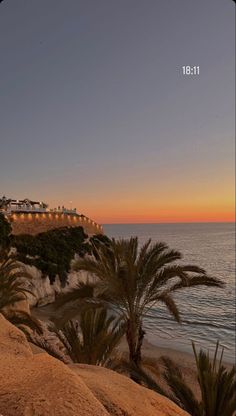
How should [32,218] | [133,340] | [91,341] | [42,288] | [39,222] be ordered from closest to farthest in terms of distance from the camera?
[91,341]
[133,340]
[42,288]
[32,218]
[39,222]

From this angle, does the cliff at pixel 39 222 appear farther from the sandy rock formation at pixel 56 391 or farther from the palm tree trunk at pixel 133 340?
the sandy rock formation at pixel 56 391

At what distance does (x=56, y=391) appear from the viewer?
8.32 ft

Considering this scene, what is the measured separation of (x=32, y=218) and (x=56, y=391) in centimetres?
4186

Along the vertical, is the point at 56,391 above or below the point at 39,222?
below

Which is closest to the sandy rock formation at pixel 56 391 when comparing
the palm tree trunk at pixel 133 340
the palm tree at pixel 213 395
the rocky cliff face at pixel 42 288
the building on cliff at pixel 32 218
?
the palm tree at pixel 213 395

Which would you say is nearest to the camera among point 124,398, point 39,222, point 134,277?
point 124,398

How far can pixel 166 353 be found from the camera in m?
19.5

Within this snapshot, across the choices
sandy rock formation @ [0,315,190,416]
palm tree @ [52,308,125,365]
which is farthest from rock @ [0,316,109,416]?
palm tree @ [52,308,125,365]

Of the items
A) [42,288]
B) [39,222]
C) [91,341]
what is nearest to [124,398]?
[91,341]

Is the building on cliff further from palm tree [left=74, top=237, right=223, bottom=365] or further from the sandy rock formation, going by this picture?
the sandy rock formation

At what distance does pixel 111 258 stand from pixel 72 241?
32.7 m

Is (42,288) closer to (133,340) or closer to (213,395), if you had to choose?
(133,340)

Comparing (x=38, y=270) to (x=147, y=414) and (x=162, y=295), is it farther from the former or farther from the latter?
(x=147, y=414)

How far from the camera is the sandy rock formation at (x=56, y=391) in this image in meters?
2.40
